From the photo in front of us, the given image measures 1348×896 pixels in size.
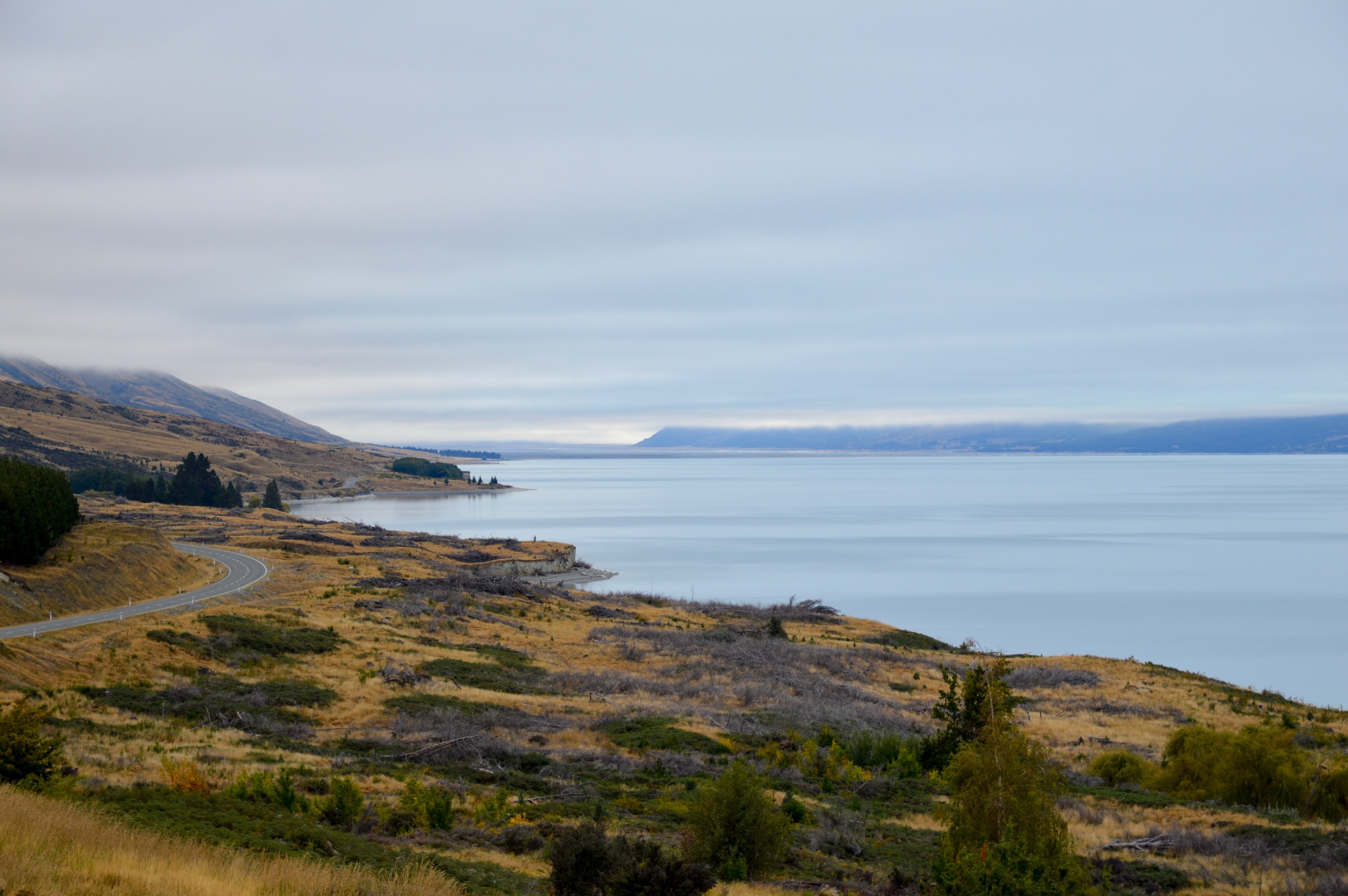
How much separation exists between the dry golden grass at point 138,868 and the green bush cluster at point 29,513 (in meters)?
29.8

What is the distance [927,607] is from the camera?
6962 centimetres

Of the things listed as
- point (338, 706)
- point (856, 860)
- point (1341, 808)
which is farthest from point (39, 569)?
point (1341, 808)

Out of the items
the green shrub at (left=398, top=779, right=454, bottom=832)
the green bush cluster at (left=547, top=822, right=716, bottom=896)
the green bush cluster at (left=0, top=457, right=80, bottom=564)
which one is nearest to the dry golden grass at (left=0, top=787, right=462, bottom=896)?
the green bush cluster at (left=547, top=822, right=716, bottom=896)

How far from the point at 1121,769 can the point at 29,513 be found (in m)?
39.9

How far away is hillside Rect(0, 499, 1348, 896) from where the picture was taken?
12.8 metres

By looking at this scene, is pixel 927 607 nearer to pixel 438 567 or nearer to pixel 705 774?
pixel 438 567

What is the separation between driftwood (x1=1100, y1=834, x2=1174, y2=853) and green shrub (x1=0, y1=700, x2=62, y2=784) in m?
16.5

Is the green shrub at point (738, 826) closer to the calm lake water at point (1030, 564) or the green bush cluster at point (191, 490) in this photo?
the calm lake water at point (1030, 564)

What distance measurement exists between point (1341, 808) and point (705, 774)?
13.3m

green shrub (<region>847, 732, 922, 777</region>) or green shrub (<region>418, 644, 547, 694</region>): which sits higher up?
green shrub (<region>847, 732, 922, 777</region>)

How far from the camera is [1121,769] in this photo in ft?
71.8

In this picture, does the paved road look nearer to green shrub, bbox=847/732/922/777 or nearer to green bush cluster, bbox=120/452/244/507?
green shrub, bbox=847/732/922/777

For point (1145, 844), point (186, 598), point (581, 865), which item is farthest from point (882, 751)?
point (186, 598)

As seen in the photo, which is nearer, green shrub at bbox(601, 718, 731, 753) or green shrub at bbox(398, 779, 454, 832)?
green shrub at bbox(398, 779, 454, 832)
